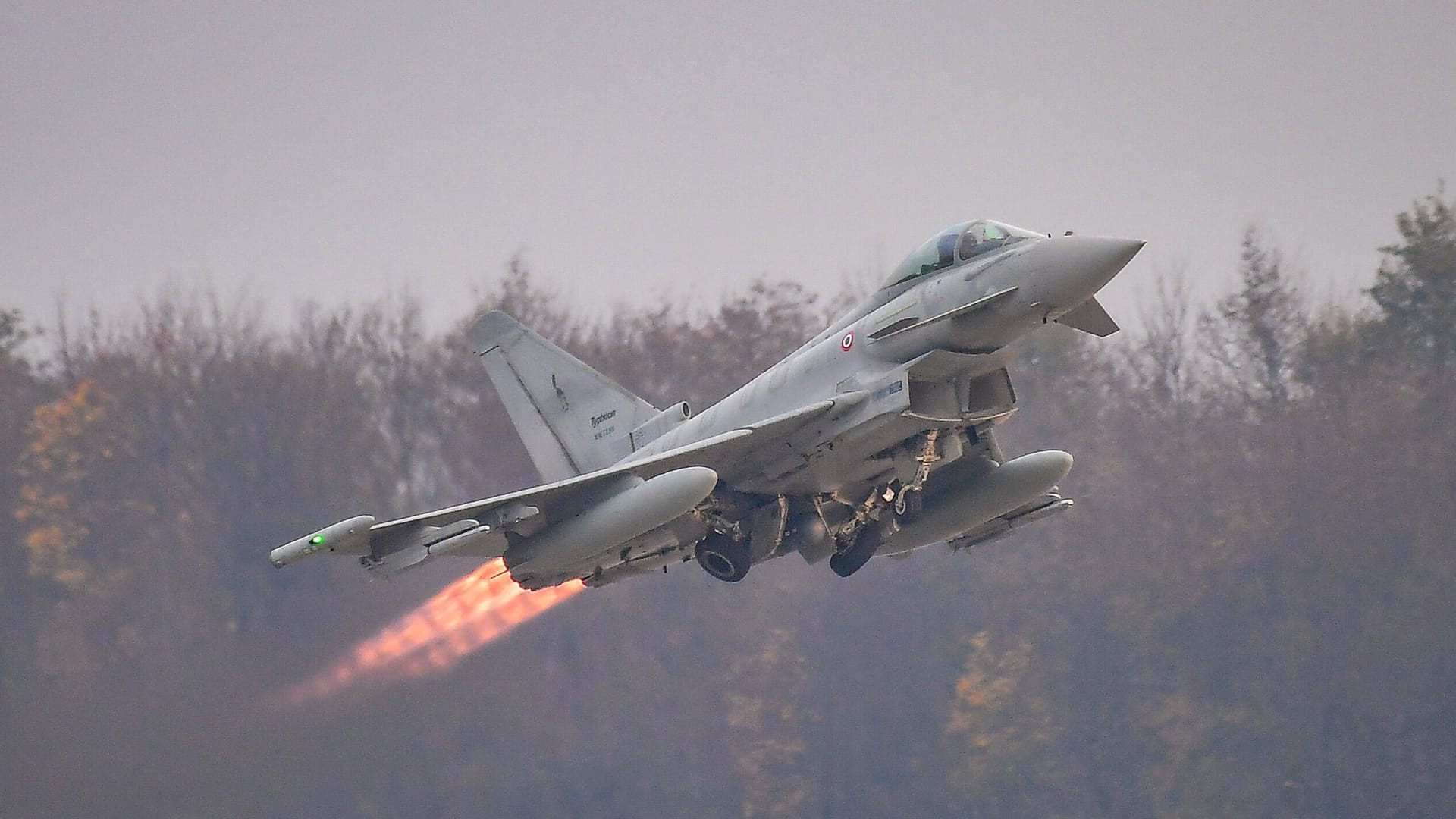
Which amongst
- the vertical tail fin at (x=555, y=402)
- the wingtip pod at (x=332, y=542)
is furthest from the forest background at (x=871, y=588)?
the wingtip pod at (x=332, y=542)

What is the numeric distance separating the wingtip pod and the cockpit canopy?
230 inches

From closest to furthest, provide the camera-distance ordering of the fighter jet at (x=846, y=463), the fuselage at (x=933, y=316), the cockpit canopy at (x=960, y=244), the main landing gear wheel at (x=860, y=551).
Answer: the fuselage at (x=933, y=316)
the fighter jet at (x=846, y=463)
the cockpit canopy at (x=960, y=244)
the main landing gear wheel at (x=860, y=551)

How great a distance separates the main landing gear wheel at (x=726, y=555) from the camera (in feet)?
61.4

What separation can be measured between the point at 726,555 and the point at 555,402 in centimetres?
396

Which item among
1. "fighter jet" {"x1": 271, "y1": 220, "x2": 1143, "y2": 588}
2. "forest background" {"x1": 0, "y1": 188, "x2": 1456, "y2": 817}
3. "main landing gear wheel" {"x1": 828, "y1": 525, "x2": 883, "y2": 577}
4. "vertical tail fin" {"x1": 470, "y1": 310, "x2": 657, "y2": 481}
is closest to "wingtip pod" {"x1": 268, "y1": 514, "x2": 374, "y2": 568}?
"fighter jet" {"x1": 271, "y1": 220, "x2": 1143, "y2": 588}

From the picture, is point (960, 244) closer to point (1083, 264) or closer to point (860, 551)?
point (1083, 264)

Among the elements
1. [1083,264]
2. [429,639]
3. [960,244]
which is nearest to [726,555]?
[960,244]

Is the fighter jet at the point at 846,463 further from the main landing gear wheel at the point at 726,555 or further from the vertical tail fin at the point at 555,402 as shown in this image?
the vertical tail fin at the point at 555,402

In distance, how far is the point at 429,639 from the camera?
30406 millimetres

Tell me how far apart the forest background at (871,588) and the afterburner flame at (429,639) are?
0.58 meters

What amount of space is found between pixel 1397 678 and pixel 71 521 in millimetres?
28611

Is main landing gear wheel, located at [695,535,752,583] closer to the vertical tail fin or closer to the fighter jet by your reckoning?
the fighter jet

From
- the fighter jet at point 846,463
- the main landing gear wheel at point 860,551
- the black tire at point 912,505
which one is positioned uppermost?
the fighter jet at point 846,463

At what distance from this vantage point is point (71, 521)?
3738 centimetres
